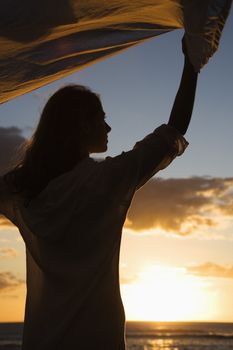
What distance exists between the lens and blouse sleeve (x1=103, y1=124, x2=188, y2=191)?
4.64 ft

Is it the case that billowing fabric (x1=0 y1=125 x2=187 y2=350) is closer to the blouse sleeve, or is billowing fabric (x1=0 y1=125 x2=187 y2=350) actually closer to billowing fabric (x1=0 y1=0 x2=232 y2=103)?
the blouse sleeve

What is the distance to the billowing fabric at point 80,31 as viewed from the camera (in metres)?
1.48

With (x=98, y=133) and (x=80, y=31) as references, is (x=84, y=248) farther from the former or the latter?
(x=80, y=31)

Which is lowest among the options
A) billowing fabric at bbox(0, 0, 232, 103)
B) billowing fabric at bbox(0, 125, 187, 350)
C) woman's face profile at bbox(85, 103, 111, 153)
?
billowing fabric at bbox(0, 125, 187, 350)

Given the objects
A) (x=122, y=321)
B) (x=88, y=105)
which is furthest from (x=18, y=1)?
(x=122, y=321)

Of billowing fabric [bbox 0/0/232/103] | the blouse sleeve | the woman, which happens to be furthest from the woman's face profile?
billowing fabric [bbox 0/0/232/103]

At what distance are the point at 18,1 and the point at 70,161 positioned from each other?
0.49m

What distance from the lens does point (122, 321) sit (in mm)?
1387

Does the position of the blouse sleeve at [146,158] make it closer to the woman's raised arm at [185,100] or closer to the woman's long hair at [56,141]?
the woman's raised arm at [185,100]

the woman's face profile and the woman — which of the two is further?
the woman's face profile

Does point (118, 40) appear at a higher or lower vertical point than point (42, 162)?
higher

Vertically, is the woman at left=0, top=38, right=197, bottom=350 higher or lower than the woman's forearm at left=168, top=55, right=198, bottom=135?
lower

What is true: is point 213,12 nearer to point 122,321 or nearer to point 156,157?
point 156,157

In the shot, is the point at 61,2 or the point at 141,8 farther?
the point at 141,8
